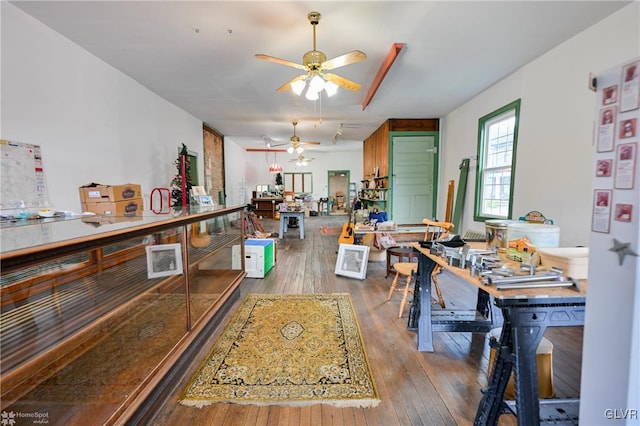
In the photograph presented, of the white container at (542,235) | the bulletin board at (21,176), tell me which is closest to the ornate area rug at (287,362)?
the white container at (542,235)

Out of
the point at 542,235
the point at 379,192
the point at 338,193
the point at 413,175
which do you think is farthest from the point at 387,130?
the point at 338,193

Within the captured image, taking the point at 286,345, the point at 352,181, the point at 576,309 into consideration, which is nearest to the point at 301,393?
the point at 286,345

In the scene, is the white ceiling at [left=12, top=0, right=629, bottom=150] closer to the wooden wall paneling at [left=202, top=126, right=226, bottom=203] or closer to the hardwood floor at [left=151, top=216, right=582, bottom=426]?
the wooden wall paneling at [left=202, top=126, right=226, bottom=203]

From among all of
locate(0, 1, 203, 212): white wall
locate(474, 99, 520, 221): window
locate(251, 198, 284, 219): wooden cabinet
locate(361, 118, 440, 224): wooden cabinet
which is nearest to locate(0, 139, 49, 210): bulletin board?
locate(0, 1, 203, 212): white wall

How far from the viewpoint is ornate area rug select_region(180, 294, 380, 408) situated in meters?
1.74

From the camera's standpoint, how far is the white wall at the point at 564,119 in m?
2.68

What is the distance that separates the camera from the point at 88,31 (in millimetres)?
2844

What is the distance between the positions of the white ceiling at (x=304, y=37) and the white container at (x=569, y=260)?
2.38 m

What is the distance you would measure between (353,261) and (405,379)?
2305 millimetres

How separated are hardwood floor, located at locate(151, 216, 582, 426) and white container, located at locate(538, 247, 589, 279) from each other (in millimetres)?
990

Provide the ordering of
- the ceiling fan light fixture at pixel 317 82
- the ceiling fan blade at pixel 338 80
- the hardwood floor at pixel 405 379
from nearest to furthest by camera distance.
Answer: the hardwood floor at pixel 405 379
the ceiling fan light fixture at pixel 317 82
the ceiling fan blade at pixel 338 80

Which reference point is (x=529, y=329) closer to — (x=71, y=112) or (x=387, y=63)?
(x=387, y=63)

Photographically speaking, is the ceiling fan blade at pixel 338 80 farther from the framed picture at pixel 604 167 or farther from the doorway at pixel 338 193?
the doorway at pixel 338 193

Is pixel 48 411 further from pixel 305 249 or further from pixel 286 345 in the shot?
pixel 305 249
